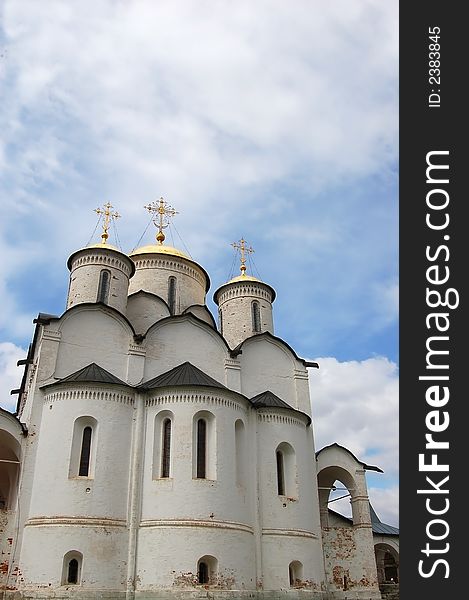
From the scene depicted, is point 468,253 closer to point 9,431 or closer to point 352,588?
point 9,431

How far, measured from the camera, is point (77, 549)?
1372 cm

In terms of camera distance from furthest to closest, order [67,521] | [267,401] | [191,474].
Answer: [267,401], [191,474], [67,521]

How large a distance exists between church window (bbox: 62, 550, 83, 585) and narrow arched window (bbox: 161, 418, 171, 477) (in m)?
2.90

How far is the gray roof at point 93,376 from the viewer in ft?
51.0

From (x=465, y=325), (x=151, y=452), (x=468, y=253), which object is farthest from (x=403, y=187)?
(x=151, y=452)

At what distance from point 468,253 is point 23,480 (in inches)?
481

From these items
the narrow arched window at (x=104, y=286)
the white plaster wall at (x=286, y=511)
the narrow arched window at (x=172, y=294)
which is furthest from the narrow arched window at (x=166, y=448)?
the narrow arched window at (x=172, y=294)

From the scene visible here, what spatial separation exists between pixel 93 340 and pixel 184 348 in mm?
3014

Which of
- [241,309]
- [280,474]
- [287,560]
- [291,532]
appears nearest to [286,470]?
[280,474]

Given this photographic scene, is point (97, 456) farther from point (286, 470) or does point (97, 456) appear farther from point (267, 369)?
point (267, 369)

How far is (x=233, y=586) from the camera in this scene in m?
14.5

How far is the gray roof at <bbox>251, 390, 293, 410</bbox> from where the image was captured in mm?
17953

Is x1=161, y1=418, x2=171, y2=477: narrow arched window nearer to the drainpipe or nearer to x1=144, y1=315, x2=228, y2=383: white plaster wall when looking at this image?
the drainpipe

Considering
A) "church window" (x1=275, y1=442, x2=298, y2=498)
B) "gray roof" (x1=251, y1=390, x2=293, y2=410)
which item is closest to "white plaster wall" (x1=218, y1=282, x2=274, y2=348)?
"gray roof" (x1=251, y1=390, x2=293, y2=410)
